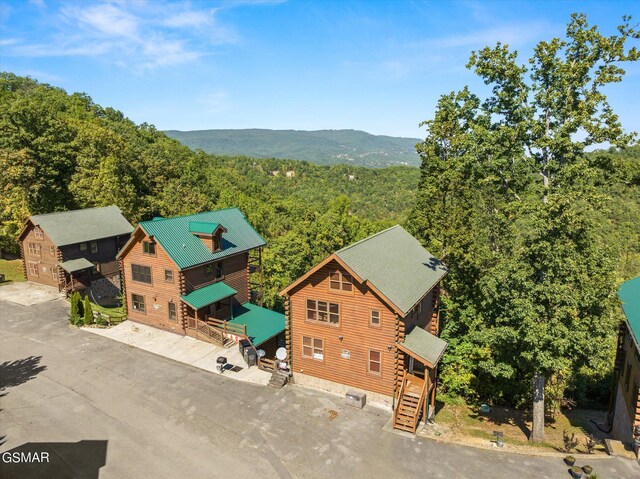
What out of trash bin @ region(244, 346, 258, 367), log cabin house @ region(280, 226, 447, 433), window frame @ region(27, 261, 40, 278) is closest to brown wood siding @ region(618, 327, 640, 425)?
log cabin house @ region(280, 226, 447, 433)

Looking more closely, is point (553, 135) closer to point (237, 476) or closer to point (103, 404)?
point (237, 476)

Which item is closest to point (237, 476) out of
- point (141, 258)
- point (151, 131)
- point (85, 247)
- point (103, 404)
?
point (103, 404)

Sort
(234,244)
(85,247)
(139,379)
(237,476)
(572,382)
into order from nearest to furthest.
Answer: (237,476) < (139,379) < (572,382) < (234,244) < (85,247)

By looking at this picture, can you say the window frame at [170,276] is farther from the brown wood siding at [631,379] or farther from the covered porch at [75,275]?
the brown wood siding at [631,379]

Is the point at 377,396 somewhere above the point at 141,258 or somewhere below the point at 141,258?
below

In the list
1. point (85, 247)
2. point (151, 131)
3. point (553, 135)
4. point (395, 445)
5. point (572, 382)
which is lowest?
point (572, 382)

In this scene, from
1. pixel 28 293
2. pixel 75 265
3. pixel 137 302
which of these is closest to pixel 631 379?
pixel 137 302

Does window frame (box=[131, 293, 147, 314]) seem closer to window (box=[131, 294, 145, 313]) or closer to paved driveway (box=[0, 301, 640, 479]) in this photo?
window (box=[131, 294, 145, 313])
